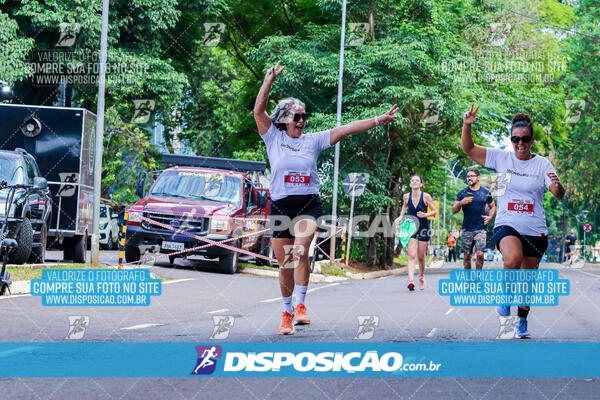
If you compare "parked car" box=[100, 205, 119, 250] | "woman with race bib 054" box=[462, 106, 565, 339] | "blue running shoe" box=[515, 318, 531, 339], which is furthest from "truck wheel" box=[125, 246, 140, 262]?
"woman with race bib 054" box=[462, 106, 565, 339]

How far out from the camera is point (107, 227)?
1212 inches

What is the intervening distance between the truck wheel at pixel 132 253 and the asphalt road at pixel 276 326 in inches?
59.4

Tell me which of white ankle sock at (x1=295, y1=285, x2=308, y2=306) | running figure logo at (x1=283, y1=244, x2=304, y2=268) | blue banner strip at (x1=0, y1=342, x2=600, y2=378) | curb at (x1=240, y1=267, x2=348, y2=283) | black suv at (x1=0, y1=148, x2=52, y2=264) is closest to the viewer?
blue banner strip at (x1=0, y1=342, x2=600, y2=378)

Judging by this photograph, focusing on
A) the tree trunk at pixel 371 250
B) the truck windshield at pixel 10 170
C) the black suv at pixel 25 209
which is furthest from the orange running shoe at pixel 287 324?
the tree trunk at pixel 371 250

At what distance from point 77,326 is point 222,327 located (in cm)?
142

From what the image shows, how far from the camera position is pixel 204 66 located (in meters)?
40.7

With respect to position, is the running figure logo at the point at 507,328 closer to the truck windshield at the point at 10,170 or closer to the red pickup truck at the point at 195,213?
the truck windshield at the point at 10,170

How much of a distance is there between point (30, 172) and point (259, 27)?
769 inches

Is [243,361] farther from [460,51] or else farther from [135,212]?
[460,51]

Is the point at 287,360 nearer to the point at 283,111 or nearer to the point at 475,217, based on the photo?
the point at 283,111

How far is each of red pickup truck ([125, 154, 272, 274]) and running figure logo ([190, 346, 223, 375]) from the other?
37.7 ft

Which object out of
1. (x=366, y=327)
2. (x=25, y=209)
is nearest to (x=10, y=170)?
(x=25, y=209)

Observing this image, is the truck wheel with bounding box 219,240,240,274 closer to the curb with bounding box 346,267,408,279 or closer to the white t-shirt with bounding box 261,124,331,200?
the curb with bounding box 346,267,408,279

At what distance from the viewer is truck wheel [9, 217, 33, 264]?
14117 millimetres
